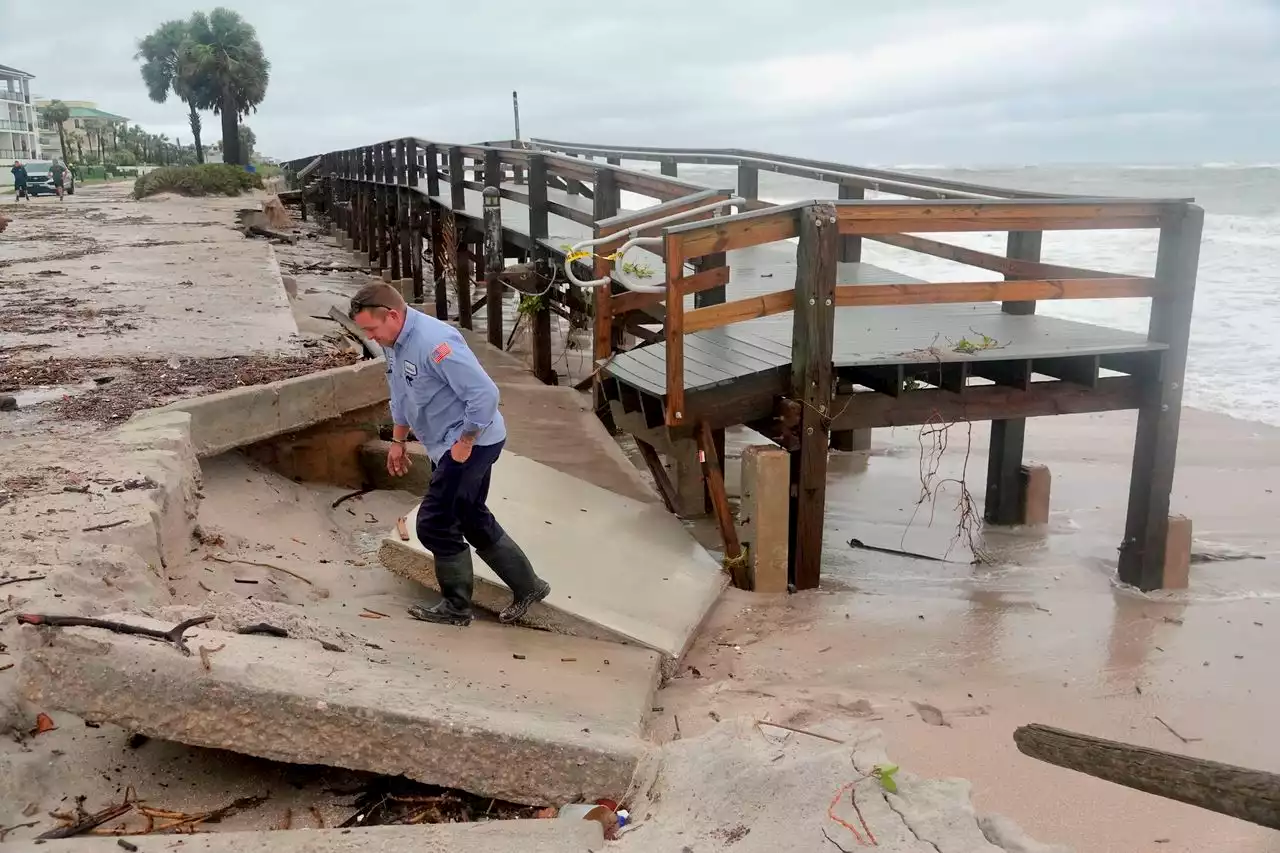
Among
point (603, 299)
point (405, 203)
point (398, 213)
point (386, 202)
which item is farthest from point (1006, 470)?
point (386, 202)

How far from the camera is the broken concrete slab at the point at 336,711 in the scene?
2.83 metres

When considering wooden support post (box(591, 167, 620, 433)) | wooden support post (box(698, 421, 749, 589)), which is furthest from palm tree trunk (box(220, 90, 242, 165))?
wooden support post (box(698, 421, 749, 589))

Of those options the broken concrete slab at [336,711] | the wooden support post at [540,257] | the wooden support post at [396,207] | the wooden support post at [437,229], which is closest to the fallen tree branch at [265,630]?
the broken concrete slab at [336,711]

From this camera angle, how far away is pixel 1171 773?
77.0 inches

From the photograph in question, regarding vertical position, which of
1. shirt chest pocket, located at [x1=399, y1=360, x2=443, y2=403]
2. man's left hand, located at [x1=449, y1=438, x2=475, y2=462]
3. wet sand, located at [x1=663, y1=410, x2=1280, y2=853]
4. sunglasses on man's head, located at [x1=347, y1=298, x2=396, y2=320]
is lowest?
wet sand, located at [x1=663, y1=410, x2=1280, y2=853]

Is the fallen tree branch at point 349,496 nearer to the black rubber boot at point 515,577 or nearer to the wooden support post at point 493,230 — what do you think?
the black rubber boot at point 515,577

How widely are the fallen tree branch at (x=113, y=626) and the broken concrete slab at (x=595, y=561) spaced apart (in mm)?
1672

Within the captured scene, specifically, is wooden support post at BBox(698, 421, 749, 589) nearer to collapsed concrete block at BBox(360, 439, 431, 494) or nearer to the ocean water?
collapsed concrete block at BBox(360, 439, 431, 494)

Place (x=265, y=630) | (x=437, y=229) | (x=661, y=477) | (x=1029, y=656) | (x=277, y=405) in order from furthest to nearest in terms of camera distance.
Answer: (x=437, y=229) < (x=661, y=477) < (x=277, y=405) < (x=1029, y=656) < (x=265, y=630)

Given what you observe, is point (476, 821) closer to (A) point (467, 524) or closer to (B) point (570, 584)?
(A) point (467, 524)

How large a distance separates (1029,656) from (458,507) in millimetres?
2834

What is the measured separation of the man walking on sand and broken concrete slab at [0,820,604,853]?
1607mm

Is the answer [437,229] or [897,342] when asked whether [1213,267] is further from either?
[897,342]

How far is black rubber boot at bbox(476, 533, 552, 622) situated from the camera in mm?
4383
